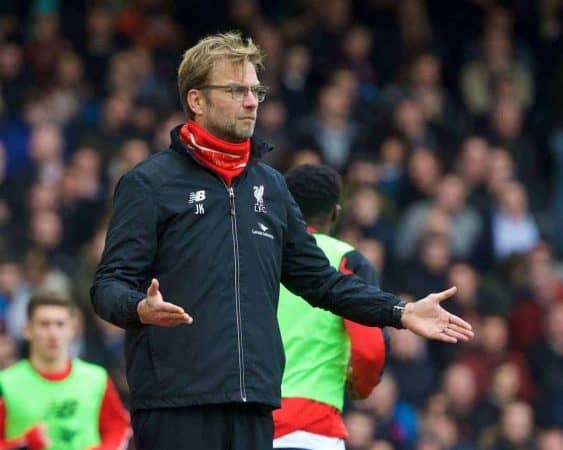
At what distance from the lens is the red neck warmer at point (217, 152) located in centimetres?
578

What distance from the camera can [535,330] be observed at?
552 inches

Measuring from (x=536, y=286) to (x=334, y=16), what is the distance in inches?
153

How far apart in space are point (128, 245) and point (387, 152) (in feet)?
30.9

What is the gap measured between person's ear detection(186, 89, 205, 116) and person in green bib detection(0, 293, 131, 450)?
2325mm

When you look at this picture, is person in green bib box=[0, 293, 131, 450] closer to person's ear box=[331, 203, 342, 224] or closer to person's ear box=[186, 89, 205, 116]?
person's ear box=[331, 203, 342, 224]

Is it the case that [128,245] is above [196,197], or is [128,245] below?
below

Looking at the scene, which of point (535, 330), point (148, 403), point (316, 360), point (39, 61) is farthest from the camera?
point (39, 61)

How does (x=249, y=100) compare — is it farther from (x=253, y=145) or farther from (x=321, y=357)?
(x=321, y=357)

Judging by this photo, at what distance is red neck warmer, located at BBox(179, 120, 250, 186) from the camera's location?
5.78m

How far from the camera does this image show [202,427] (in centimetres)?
559

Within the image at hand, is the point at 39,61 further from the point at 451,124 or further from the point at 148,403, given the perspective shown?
the point at 148,403

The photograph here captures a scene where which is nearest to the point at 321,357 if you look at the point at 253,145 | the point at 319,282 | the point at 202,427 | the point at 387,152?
the point at 319,282

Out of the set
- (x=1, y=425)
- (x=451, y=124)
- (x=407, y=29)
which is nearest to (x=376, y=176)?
(x=451, y=124)

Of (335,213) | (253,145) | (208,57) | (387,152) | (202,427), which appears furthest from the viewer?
(387,152)
